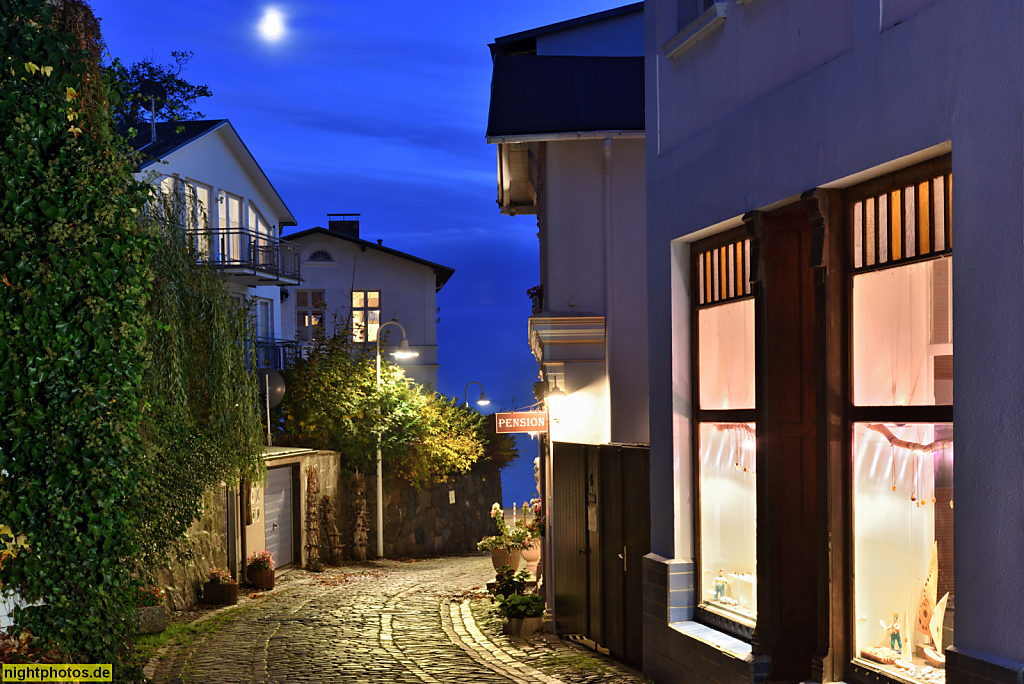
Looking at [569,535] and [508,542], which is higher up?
[569,535]

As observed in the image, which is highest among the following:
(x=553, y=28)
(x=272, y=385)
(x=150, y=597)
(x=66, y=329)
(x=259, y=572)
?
(x=553, y=28)

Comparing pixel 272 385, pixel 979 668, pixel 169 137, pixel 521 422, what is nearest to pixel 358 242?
pixel 169 137

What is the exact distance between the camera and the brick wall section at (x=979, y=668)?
5102 mm

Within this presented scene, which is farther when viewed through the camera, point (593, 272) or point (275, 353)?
point (275, 353)

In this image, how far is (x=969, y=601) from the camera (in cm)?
553

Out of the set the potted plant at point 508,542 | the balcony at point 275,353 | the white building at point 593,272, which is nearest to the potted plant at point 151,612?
the potted plant at point 508,542

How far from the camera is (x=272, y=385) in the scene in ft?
77.8

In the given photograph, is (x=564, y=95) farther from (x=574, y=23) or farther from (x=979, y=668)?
(x=979, y=668)

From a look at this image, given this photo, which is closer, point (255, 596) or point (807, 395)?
Result: point (807, 395)

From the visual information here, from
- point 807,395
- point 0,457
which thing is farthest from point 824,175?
point 0,457

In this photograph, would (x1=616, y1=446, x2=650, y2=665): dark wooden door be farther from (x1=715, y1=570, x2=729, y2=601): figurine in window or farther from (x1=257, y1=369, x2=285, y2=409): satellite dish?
(x1=257, y1=369, x2=285, y2=409): satellite dish

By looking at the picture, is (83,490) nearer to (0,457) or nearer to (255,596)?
(0,457)

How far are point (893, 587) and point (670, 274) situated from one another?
3816 millimetres

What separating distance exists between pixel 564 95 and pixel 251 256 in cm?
1542
